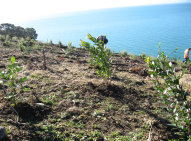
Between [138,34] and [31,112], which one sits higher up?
[138,34]

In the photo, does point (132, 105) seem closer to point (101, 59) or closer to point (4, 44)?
point (101, 59)

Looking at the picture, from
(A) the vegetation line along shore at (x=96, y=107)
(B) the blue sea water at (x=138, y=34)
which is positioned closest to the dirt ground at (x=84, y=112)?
(A) the vegetation line along shore at (x=96, y=107)

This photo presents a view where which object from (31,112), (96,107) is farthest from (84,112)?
(31,112)

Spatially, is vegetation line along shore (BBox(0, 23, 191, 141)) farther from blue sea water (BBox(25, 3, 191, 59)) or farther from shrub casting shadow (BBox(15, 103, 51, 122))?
blue sea water (BBox(25, 3, 191, 59))

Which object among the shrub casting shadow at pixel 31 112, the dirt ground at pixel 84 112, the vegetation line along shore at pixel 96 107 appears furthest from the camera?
the shrub casting shadow at pixel 31 112

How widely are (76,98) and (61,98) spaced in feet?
1.39

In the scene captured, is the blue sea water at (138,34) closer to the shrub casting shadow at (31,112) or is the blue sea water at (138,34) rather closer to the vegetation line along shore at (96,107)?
the vegetation line along shore at (96,107)

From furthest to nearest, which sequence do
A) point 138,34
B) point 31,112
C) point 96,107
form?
point 138,34 → point 96,107 → point 31,112

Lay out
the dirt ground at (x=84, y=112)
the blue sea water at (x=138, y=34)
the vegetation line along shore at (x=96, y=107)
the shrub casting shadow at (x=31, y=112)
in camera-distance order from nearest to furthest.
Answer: the vegetation line along shore at (x=96, y=107) → the dirt ground at (x=84, y=112) → the shrub casting shadow at (x=31, y=112) → the blue sea water at (x=138, y=34)

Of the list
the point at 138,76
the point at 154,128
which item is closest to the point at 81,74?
the point at 138,76

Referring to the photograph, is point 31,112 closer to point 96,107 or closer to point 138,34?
point 96,107

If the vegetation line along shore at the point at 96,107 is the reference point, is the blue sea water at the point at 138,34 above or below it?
above

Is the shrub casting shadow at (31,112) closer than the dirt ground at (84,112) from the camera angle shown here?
No

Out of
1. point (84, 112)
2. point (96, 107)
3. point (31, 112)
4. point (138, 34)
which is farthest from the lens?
point (138, 34)
